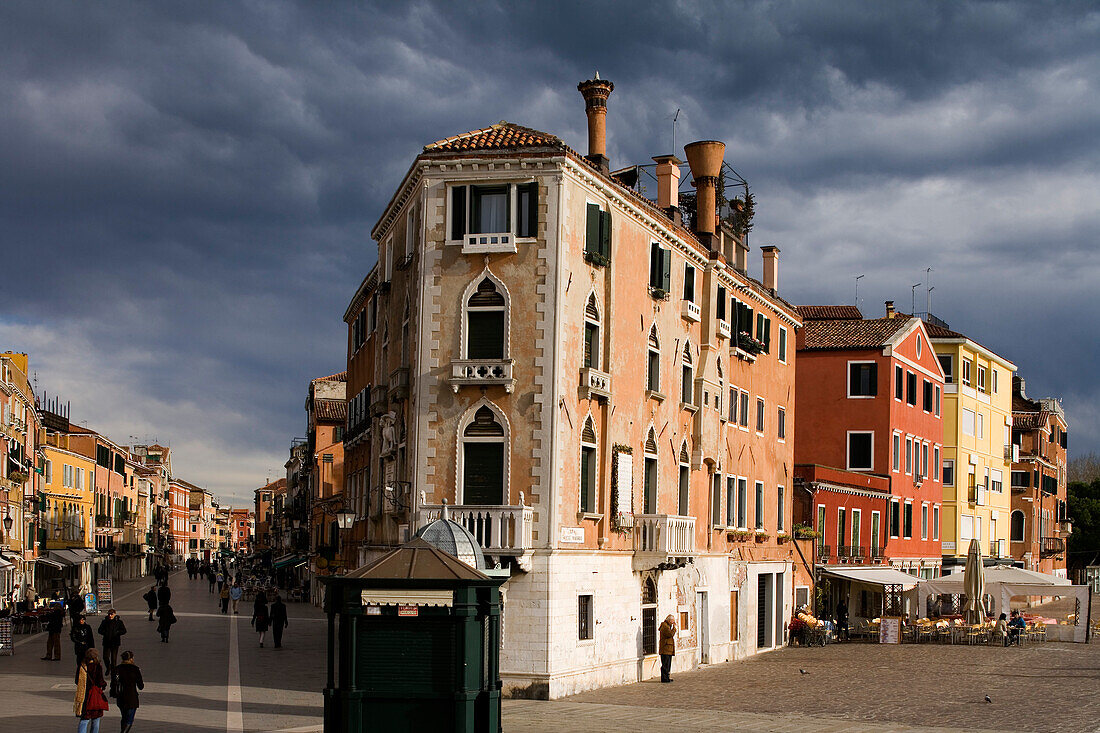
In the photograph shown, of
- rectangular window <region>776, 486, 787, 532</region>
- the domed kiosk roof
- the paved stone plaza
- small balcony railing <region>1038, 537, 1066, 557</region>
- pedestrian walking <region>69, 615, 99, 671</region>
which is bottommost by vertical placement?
small balcony railing <region>1038, 537, 1066, 557</region>

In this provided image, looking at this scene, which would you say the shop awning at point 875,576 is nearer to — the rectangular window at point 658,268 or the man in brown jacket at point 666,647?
the man in brown jacket at point 666,647

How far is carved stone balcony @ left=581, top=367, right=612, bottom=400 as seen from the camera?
2675cm

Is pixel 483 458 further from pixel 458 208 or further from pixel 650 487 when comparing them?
pixel 650 487

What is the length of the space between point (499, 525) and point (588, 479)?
3150 millimetres

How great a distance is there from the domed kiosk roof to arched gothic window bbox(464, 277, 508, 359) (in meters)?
7.25

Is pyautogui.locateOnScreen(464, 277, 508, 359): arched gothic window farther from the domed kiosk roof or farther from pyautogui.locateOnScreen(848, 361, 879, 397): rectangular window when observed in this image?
pyautogui.locateOnScreen(848, 361, 879, 397): rectangular window

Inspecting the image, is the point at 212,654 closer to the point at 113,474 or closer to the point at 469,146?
the point at 469,146

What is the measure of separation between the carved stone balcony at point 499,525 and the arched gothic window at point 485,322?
330 centimetres

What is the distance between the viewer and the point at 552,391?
25.8 metres

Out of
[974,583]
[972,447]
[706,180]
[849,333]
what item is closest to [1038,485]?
[972,447]

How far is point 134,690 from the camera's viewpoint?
1850cm

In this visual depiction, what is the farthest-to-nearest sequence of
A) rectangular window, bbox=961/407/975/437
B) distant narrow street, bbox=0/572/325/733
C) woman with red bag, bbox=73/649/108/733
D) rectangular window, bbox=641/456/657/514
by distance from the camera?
1. rectangular window, bbox=961/407/975/437
2. rectangular window, bbox=641/456/657/514
3. distant narrow street, bbox=0/572/325/733
4. woman with red bag, bbox=73/649/108/733

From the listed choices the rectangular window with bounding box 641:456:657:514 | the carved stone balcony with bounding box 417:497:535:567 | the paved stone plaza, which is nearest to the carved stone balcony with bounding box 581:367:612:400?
the carved stone balcony with bounding box 417:497:535:567

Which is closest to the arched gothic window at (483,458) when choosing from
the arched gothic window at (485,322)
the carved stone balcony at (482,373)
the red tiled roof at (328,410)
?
the carved stone balcony at (482,373)
